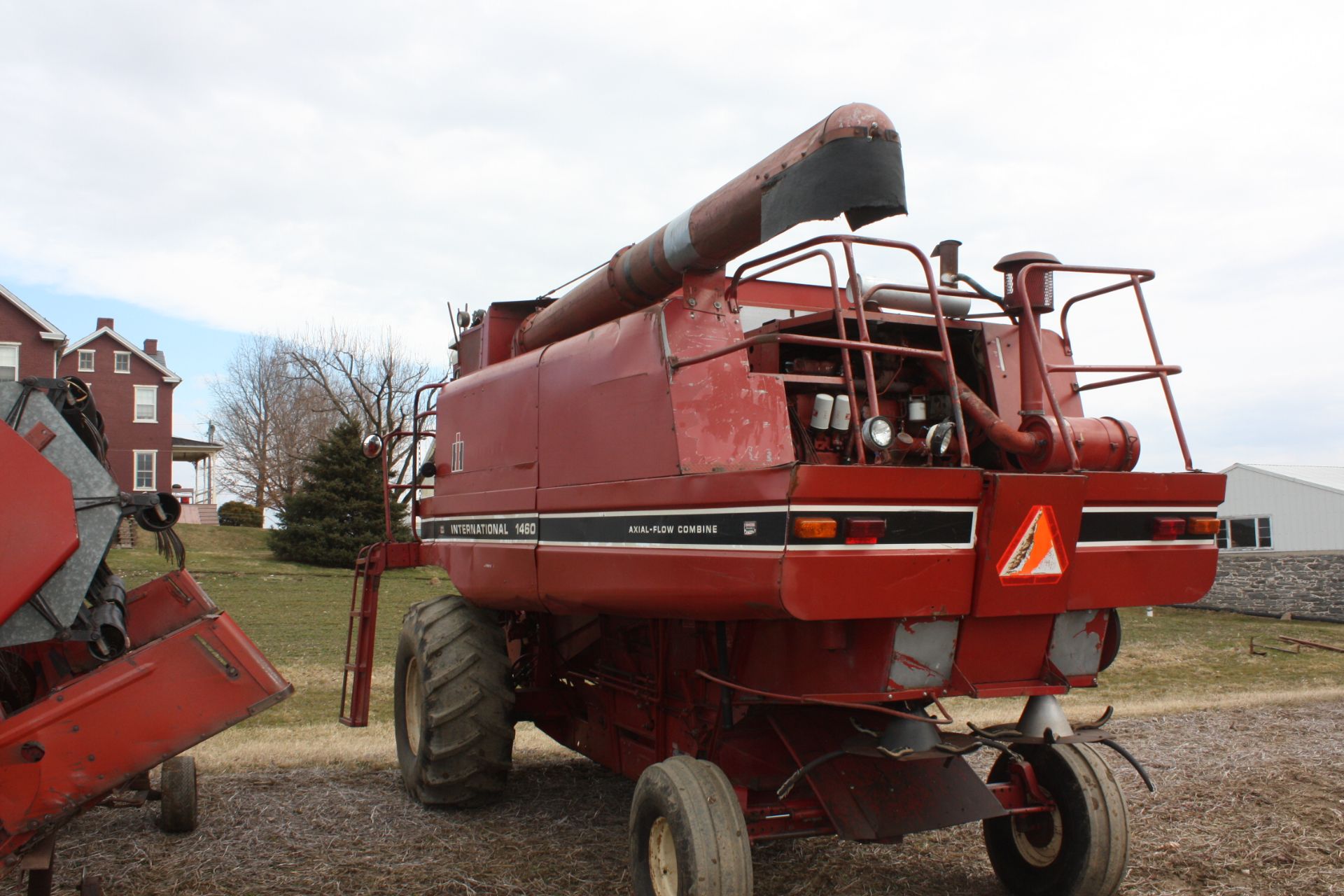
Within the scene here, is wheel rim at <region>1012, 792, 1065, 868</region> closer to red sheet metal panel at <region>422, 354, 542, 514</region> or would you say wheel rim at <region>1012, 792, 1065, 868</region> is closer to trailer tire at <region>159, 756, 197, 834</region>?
red sheet metal panel at <region>422, 354, 542, 514</region>

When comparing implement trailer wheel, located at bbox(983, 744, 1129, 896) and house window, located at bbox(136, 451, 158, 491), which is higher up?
house window, located at bbox(136, 451, 158, 491)

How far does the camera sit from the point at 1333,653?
16.5 metres

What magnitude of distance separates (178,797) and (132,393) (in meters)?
37.6

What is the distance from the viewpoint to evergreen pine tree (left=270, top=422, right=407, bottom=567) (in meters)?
26.2

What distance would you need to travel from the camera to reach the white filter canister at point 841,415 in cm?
439

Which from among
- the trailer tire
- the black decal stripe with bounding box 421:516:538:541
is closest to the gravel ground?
the trailer tire

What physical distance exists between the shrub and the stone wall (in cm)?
2906

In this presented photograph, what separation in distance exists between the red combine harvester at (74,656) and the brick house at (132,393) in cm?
3626

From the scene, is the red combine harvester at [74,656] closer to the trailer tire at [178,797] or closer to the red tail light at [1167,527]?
the trailer tire at [178,797]

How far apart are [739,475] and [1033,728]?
1.58 meters

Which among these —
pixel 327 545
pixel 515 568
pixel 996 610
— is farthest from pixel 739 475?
pixel 327 545

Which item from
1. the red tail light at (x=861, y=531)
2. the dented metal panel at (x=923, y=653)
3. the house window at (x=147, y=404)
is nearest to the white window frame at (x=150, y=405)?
the house window at (x=147, y=404)

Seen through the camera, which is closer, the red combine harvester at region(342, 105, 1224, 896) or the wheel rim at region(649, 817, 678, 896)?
the red combine harvester at region(342, 105, 1224, 896)

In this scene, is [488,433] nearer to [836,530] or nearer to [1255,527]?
[836,530]
